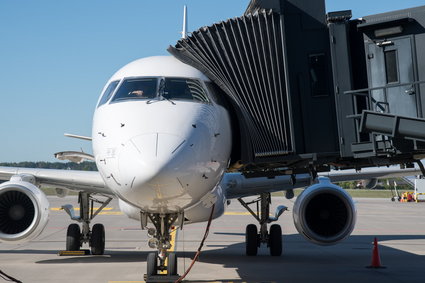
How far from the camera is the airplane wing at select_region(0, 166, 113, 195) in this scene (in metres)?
13.6

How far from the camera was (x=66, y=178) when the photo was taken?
551 inches

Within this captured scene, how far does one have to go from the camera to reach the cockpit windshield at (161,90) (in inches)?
334

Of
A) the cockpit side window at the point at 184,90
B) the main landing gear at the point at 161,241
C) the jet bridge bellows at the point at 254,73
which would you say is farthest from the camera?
the main landing gear at the point at 161,241

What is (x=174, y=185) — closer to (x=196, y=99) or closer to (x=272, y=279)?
(x=196, y=99)

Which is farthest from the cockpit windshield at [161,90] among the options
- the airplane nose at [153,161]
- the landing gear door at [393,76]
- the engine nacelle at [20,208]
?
the engine nacelle at [20,208]

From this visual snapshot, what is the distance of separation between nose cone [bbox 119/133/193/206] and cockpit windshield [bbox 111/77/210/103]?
1.21 meters

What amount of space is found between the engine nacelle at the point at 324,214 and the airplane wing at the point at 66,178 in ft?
14.3

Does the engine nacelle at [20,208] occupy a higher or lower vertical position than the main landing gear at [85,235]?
higher

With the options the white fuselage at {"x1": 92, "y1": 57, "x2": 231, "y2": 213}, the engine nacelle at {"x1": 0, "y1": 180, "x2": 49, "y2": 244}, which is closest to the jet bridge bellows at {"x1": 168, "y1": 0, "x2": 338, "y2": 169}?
the white fuselage at {"x1": 92, "y1": 57, "x2": 231, "y2": 213}

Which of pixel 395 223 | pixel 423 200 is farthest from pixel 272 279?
pixel 423 200

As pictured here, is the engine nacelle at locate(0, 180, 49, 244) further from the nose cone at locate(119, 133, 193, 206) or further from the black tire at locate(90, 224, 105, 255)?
the nose cone at locate(119, 133, 193, 206)

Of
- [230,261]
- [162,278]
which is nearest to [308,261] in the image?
[230,261]

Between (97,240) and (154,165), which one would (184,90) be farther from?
(97,240)

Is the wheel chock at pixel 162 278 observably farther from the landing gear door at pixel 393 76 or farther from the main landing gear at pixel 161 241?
the landing gear door at pixel 393 76
